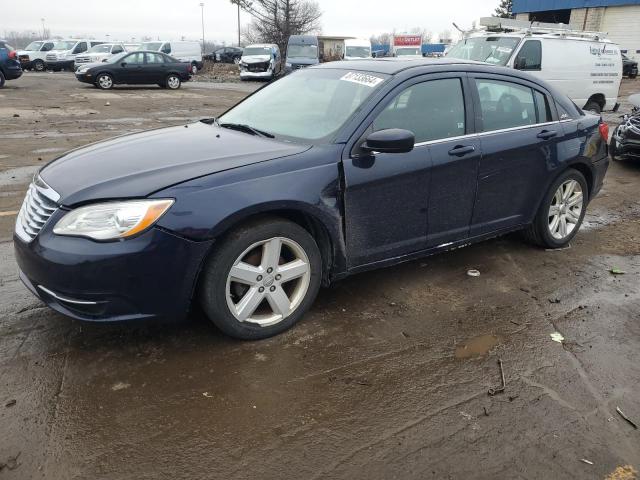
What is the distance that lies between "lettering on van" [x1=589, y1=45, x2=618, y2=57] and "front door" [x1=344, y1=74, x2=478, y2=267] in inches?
416

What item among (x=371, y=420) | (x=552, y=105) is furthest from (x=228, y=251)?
(x=552, y=105)

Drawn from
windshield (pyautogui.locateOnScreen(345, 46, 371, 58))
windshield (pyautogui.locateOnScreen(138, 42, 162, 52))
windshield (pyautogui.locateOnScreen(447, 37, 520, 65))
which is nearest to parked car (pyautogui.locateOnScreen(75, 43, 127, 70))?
windshield (pyautogui.locateOnScreen(138, 42, 162, 52))

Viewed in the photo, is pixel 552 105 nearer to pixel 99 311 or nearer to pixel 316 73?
pixel 316 73

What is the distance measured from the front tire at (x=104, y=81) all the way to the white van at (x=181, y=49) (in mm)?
12455

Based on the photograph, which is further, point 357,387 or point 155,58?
point 155,58

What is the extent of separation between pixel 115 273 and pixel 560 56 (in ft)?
39.3

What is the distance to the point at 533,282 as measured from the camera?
4352 mm

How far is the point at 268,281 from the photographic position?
3.25 metres

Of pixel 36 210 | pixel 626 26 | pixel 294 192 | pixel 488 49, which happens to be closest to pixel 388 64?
pixel 294 192

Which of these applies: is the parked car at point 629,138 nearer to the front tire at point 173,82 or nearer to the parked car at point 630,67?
the front tire at point 173,82

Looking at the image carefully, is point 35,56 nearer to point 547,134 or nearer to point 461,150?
point 547,134

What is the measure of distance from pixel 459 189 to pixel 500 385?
1559mm

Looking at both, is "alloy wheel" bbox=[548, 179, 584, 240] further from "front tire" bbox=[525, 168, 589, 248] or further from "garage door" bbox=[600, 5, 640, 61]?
"garage door" bbox=[600, 5, 640, 61]

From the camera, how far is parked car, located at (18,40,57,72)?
3228cm
